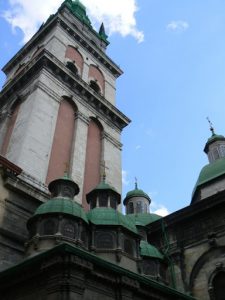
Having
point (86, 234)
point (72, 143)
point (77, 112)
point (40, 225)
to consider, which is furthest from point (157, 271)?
point (77, 112)

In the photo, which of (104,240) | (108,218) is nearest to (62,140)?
(108,218)

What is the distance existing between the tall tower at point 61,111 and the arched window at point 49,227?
14.6ft

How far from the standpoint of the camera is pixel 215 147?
27.6m

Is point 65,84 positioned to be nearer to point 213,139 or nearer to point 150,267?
point 213,139

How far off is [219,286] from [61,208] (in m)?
7.42

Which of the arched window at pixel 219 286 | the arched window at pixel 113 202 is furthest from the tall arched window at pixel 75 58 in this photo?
the arched window at pixel 219 286

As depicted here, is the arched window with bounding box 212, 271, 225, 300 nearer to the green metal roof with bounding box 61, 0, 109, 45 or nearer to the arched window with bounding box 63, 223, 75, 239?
the arched window with bounding box 63, 223, 75, 239

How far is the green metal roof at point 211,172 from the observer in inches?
916

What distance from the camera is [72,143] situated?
24.2 meters

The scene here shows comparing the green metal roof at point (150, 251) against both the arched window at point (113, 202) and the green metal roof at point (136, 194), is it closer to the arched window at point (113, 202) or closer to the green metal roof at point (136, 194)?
the arched window at point (113, 202)

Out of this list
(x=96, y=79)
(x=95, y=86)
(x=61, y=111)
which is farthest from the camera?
(x=96, y=79)

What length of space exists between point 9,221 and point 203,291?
28.4 feet

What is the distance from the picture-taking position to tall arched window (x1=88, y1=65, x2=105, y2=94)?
30500 millimetres

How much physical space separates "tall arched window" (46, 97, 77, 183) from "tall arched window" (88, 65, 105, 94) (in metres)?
5.01
